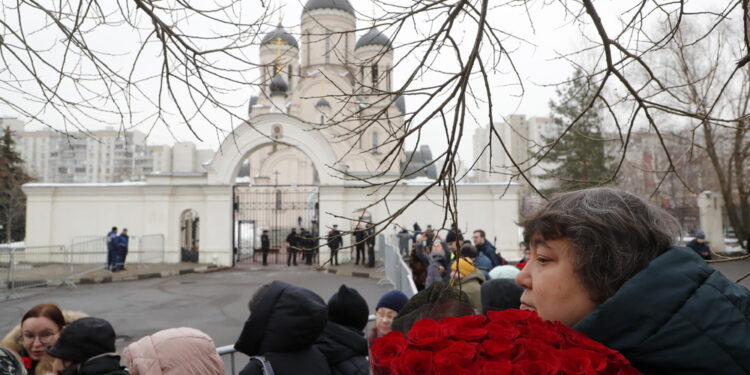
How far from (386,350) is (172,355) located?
1792mm

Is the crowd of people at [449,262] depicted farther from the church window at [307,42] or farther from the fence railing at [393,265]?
the church window at [307,42]

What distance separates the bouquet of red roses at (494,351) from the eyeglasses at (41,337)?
10.5 feet

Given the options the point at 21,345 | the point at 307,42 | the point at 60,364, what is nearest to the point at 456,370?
the point at 60,364

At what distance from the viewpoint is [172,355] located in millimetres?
2410

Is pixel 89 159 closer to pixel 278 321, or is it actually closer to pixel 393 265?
pixel 393 265

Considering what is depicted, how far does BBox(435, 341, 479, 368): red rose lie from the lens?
34.3 inches

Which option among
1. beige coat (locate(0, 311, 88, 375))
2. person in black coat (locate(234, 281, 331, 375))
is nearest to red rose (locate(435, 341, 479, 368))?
person in black coat (locate(234, 281, 331, 375))

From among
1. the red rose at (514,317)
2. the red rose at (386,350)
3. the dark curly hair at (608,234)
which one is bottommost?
the red rose at (386,350)

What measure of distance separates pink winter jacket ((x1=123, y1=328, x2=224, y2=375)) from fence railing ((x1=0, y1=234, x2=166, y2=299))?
1290cm

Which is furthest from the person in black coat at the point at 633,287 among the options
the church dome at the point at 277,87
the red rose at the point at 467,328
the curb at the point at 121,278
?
the curb at the point at 121,278

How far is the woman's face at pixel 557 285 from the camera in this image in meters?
1.18

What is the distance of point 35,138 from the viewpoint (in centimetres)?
9800

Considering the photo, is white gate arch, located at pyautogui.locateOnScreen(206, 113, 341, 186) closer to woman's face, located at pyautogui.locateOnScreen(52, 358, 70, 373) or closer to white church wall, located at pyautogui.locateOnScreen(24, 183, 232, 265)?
white church wall, located at pyautogui.locateOnScreen(24, 183, 232, 265)

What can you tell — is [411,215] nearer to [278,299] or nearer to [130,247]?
[130,247]
